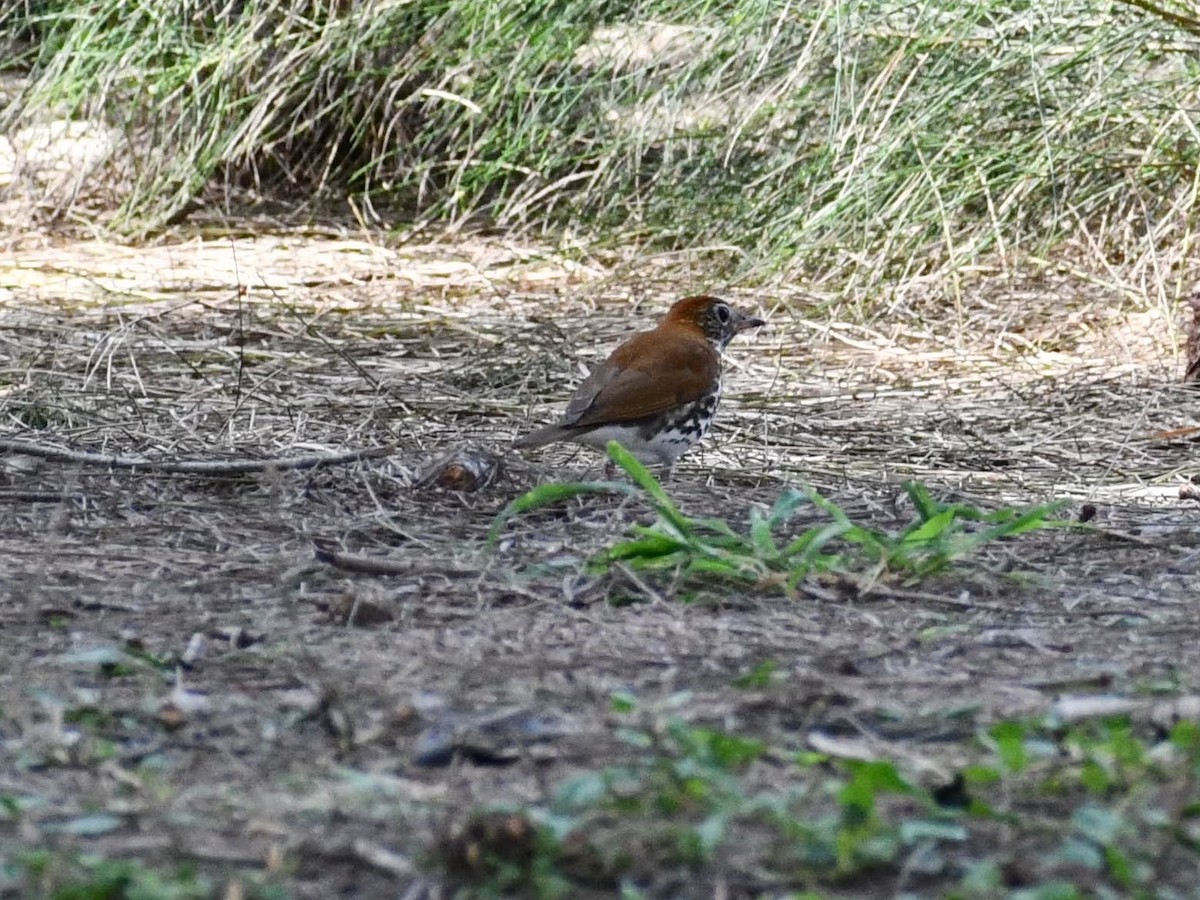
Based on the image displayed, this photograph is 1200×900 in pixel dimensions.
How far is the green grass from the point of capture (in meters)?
1.89

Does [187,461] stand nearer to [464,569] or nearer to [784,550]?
[464,569]

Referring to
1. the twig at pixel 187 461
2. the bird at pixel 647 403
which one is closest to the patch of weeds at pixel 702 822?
the twig at pixel 187 461

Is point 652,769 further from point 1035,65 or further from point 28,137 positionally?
point 28,137

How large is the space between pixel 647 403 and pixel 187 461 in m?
1.10

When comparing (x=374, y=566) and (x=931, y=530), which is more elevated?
(x=931, y=530)

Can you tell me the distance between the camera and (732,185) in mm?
7961

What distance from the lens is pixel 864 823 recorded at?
6.52 ft

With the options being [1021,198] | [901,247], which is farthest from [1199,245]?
[901,247]

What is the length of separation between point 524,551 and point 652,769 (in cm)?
153

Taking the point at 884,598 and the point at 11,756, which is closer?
the point at 11,756

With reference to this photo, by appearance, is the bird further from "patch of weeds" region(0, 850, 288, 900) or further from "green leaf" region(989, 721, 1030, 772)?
"patch of weeds" region(0, 850, 288, 900)

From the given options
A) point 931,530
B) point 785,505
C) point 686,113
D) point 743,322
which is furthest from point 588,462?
point 686,113

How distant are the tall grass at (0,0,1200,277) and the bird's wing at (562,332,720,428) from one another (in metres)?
1.89

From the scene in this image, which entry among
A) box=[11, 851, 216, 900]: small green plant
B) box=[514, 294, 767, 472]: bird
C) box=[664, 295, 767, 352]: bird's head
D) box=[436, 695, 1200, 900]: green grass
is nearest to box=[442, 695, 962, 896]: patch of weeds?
box=[436, 695, 1200, 900]: green grass
